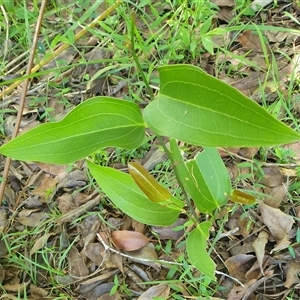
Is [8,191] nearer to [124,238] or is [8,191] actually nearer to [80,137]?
[124,238]

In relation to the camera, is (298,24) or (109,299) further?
(298,24)

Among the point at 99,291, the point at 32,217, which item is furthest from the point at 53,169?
the point at 99,291

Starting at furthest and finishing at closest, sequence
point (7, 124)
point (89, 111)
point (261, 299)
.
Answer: point (7, 124), point (261, 299), point (89, 111)

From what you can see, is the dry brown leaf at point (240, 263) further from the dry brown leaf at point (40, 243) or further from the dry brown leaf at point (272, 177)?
the dry brown leaf at point (40, 243)

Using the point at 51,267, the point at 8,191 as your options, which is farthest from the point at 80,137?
the point at 8,191

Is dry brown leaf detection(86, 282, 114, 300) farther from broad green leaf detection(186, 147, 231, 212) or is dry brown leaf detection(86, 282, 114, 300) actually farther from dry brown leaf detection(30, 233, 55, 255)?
broad green leaf detection(186, 147, 231, 212)

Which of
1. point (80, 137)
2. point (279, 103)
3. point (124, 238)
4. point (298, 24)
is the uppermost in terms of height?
point (80, 137)

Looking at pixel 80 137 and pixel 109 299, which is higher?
pixel 80 137

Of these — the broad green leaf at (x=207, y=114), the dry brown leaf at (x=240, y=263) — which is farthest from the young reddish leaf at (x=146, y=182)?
the dry brown leaf at (x=240, y=263)

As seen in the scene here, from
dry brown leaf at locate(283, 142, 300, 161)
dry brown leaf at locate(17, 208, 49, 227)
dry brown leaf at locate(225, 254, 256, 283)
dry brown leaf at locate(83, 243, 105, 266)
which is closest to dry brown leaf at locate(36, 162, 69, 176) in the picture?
dry brown leaf at locate(17, 208, 49, 227)
